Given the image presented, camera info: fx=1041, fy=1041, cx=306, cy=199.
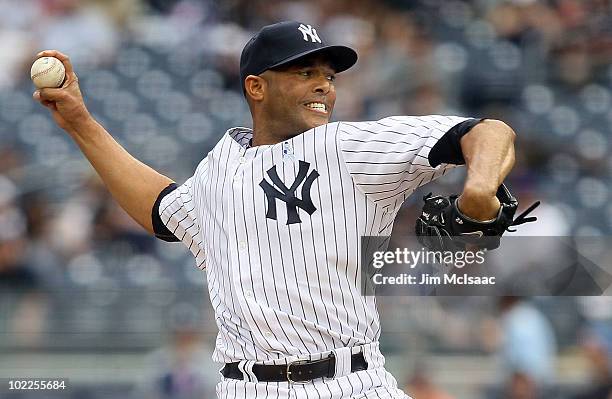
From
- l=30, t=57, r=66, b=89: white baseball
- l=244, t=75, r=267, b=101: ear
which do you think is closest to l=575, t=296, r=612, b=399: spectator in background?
l=244, t=75, r=267, b=101: ear

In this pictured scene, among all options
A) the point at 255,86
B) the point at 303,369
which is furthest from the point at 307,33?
the point at 303,369

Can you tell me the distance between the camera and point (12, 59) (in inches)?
259

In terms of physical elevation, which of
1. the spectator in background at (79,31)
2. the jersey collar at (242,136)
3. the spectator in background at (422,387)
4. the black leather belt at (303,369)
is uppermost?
the spectator in background at (79,31)

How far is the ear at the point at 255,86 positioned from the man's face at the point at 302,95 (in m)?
0.04

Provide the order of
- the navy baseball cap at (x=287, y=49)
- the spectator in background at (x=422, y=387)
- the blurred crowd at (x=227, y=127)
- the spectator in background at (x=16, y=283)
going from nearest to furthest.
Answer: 1. the navy baseball cap at (x=287, y=49)
2. the spectator in background at (x=422, y=387)
3. the blurred crowd at (x=227, y=127)
4. the spectator in background at (x=16, y=283)

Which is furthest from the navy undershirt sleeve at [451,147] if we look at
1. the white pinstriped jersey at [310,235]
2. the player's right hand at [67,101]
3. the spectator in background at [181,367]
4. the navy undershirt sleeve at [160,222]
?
the spectator in background at [181,367]

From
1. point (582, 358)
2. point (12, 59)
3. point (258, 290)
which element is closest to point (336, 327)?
point (258, 290)

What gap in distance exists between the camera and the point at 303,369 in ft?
8.01

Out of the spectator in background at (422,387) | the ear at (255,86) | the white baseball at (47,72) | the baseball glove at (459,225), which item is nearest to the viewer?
the baseball glove at (459,225)

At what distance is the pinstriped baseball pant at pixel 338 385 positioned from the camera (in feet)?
7.97

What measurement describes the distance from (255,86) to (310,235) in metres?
0.53

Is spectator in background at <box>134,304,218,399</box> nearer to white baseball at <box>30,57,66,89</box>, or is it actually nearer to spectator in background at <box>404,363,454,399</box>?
spectator in background at <box>404,363,454,399</box>

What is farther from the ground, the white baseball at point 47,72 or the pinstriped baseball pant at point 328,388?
the white baseball at point 47,72

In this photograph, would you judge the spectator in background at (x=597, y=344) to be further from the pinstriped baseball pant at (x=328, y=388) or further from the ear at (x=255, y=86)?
the ear at (x=255, y=86)
